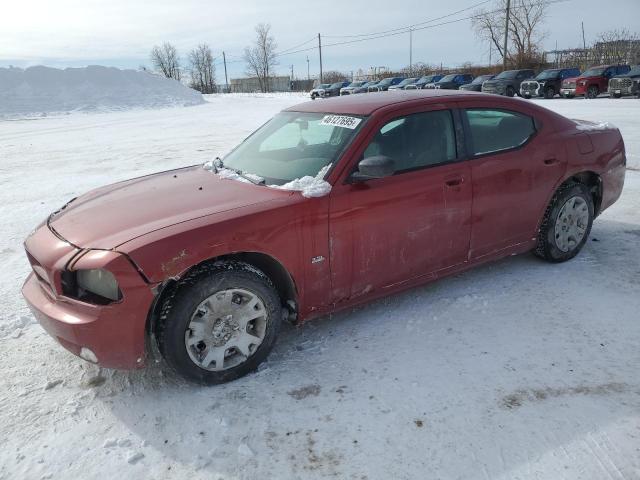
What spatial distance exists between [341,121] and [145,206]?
4.76 ft

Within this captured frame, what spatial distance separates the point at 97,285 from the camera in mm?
2607

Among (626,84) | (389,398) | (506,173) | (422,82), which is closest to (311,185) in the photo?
(389,398)

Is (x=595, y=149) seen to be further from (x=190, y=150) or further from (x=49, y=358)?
(x=190, y=150)

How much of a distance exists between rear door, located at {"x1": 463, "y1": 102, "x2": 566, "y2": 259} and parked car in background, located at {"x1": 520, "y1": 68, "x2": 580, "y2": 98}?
2396 centimetres

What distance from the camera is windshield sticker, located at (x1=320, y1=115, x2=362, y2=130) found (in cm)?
338

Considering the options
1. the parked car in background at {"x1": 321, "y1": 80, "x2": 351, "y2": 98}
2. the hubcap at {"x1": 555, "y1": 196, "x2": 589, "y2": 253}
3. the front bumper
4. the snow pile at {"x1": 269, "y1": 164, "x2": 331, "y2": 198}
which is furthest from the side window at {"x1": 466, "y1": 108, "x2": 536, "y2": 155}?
the parked car in background at {"x1": 321, "y1": 80, "x2": 351, "y2": 98}

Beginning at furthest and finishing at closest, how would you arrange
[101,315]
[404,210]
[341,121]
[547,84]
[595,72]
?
[547,84]
[595,72]
[341,121]
[404,210]
[101,315]

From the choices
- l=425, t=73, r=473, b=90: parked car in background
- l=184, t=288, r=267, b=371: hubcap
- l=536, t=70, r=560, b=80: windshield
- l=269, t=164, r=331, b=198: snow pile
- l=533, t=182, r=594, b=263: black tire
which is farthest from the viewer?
l=425, t=73, r=473, b=90: parked car in background

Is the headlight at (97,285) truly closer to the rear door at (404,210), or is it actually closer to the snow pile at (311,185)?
the snow pile at (311,185)

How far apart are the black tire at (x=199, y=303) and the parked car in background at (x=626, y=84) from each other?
23836mm

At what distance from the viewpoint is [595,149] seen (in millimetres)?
4391

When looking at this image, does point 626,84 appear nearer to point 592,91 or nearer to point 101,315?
point 592,91

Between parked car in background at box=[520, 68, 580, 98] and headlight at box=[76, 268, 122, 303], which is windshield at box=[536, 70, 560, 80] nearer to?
parked car in background at box=[520, 68, 580, 98]

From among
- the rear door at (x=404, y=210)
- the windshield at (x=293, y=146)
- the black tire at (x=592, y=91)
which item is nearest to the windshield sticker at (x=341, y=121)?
the windshield at (x=293, y=146)
